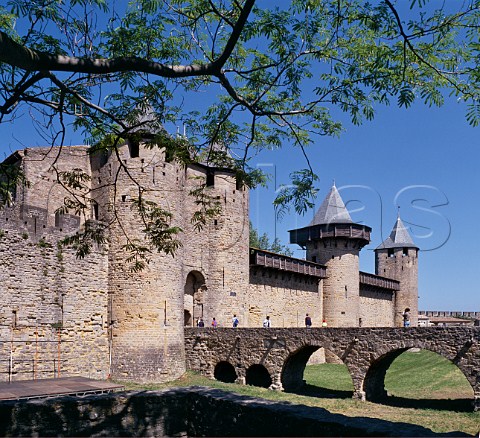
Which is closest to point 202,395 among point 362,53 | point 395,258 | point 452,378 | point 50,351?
point 362,53

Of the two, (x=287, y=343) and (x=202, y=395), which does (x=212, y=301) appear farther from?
(x=202, y=395)

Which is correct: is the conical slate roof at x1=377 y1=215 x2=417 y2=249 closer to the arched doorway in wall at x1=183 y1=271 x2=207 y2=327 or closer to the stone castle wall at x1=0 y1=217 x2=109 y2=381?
the arched doorway in wall at x1=183 y1=271 x2=207 y2=327

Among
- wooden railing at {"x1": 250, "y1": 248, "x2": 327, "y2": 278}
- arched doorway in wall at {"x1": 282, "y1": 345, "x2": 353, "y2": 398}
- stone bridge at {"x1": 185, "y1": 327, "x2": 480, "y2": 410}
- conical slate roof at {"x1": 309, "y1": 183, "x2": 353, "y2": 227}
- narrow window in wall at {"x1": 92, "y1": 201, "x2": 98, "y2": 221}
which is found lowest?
arched doorway in wall at {"x1": 282, "y1": 345, "x2": 353, "y2": 398}

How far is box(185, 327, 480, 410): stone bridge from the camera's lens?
18969 mm

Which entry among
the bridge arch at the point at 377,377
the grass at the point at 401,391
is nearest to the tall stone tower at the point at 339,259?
the grass at the point at 401,391

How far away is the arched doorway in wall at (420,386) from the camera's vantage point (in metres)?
19.8

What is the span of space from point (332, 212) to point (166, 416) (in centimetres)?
2596

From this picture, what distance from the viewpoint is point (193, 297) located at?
78.4 feet

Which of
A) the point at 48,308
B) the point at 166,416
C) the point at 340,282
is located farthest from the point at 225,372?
the point at 166,416

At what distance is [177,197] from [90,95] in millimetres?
12997

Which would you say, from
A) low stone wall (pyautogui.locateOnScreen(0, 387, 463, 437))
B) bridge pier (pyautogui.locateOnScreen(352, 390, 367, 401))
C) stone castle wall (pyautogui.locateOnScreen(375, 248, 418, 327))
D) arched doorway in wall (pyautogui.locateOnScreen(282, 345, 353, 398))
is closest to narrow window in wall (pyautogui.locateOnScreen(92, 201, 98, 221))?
arched doorway in wall (pyautogui.locateOnScreen(282, 345, 353, 398))

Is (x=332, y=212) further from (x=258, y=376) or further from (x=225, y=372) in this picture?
(x=225, y=372)

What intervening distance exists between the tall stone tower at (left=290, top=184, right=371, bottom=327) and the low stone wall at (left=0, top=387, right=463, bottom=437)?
24236 millimetres

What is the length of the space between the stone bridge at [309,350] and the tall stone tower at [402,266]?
21868 millimetres
